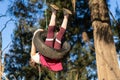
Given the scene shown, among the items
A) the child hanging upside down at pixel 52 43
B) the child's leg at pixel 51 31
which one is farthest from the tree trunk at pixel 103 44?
the child's leg at pixel 51 31

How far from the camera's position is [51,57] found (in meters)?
4.43

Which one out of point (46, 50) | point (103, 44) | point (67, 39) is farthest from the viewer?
point (67, 39)

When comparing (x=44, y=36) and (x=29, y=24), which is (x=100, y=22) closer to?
(x=44, y=36)

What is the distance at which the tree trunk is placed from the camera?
5.38 m

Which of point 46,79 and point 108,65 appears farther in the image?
point 46,79

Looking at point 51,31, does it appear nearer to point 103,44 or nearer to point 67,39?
point 103,44

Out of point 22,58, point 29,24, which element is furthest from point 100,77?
point 22,58

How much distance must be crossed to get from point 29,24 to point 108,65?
6.95 meters

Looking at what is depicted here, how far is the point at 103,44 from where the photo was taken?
5.62 m

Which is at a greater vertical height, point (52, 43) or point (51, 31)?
point (51, 31)

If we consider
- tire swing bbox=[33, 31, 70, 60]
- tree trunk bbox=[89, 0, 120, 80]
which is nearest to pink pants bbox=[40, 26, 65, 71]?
tire swing bbox=[33, 31, 70, 60]

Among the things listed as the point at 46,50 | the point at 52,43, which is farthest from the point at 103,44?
the point at 46,50

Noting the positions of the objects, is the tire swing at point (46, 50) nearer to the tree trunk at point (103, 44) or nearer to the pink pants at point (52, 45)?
the pink pants at point (52, 45)

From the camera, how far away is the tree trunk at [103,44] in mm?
5375
